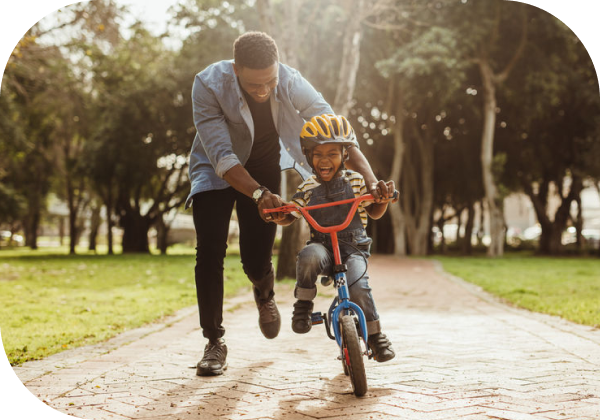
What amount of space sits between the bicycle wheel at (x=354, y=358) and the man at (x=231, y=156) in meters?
0.94

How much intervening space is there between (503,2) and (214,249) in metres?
18.9

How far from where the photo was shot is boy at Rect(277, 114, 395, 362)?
143 inches

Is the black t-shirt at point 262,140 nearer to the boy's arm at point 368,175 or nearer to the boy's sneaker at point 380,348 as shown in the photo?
the boy's arm at point 368,175

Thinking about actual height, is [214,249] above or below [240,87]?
below

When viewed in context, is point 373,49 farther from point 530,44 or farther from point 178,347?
point 178,347

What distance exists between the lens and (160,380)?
12.3 feet

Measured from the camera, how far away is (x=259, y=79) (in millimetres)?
3646

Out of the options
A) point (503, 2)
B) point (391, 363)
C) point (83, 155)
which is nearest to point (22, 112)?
point (83, 155)

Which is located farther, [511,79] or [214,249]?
[511,79]

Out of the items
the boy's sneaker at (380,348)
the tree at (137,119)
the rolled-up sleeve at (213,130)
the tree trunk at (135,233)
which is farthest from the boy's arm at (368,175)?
the tree trunk at (135,233)

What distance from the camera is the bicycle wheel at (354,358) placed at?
3.24 metres

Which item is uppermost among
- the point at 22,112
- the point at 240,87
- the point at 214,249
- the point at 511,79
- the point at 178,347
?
the point at 511,79

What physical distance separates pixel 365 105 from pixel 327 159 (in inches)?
873

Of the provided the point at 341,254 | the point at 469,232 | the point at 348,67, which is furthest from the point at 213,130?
the point at 469,232
